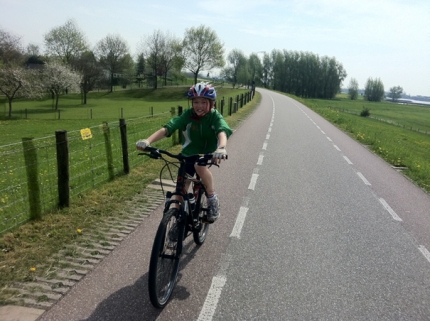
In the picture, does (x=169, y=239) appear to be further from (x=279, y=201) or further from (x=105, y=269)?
(x=279, y=201)

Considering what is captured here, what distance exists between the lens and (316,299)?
3.46m

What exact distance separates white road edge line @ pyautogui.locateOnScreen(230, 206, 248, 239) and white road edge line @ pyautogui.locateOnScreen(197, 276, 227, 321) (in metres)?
1.21

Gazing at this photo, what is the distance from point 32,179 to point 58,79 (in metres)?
52.4

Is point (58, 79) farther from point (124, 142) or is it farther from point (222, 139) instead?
point (222, 139)

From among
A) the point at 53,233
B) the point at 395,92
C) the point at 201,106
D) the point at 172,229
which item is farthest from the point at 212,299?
the point at 395,92

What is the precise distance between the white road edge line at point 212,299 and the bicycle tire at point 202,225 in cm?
70

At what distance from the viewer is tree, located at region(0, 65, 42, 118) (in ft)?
128

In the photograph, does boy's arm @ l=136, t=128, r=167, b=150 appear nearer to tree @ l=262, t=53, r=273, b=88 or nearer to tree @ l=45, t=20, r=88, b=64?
tree @ l=45, t=20, r=88, b=64

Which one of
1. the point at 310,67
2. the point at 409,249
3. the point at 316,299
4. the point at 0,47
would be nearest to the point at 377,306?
the point at 316,299

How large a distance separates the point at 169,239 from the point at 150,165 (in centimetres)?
530

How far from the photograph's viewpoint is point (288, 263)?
4152 millimetres

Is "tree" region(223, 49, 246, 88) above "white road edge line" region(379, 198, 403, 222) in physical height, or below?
above

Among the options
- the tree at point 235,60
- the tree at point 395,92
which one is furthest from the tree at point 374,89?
the tree at point 235,60

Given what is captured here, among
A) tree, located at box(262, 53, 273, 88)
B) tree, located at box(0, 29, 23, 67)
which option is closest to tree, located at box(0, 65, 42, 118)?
tree, located at box(0, 29, 23, 67)
